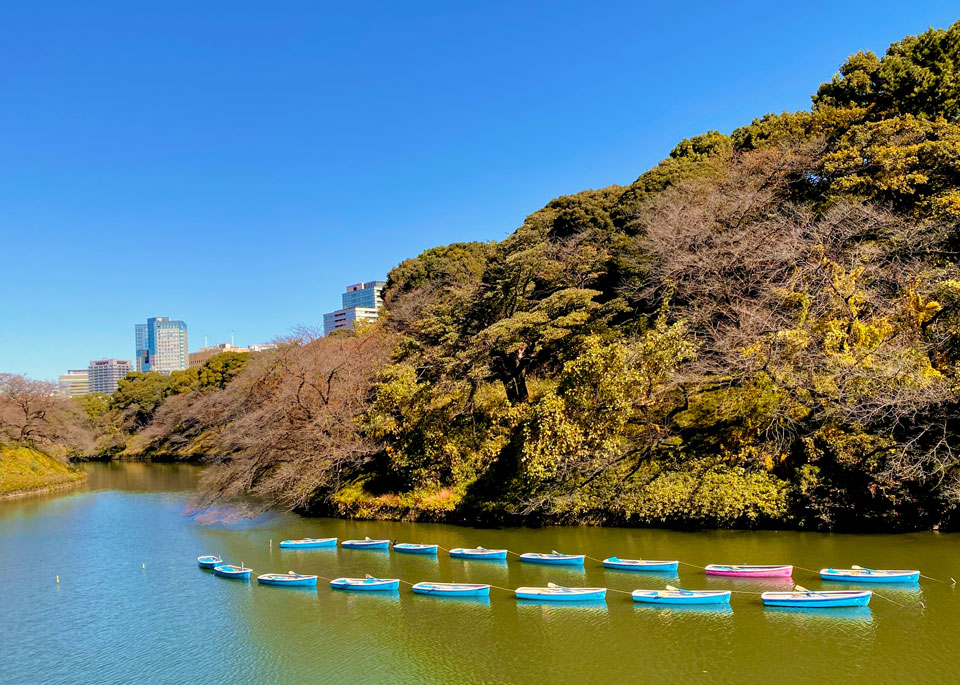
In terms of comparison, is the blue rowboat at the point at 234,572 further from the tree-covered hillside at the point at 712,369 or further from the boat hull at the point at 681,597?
the boat hull at the point at 681,597


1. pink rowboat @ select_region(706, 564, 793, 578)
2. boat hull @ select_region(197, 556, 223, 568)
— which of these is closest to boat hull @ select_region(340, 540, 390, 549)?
boat hull @ select_region(197, 556, 223, 568)

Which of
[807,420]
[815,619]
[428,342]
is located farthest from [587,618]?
[428,342]

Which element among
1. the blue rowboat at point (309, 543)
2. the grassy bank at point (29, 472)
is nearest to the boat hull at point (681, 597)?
the blue rowboat at point (309, 543)

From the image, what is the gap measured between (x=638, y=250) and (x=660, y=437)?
1283cm

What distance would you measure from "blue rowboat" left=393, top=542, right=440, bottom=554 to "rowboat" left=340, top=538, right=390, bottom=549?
0.41 metres

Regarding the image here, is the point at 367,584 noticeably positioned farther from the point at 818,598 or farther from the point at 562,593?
the point at 818,598

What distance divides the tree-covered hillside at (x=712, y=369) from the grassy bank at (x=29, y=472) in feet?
57.4

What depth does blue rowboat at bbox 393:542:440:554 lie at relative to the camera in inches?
783

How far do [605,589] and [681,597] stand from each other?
1779 mm

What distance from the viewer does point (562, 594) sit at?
14758 mm

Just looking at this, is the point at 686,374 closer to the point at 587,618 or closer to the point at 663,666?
the point at 587,618

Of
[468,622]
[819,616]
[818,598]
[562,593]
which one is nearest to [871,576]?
[818,598]

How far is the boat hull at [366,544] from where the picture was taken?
21.0 metres

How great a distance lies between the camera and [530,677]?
11633 millimetres
